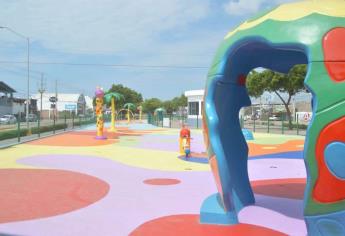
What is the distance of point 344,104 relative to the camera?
16.6ft

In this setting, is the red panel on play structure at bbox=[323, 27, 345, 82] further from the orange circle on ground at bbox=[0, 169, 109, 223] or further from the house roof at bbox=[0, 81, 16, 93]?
the house roof at bbox=[0, 81, 16, 93]

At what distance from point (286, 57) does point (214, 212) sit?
11.0 ft

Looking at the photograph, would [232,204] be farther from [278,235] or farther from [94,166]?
[94,166]

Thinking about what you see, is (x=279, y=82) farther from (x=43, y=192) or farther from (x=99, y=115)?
(x=43, y=192)

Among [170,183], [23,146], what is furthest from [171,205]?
[23,146]

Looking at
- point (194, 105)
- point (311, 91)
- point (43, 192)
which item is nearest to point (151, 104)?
point (194, 105)

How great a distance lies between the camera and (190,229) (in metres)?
6.86

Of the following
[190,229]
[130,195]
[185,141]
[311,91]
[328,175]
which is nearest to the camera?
[328,175]

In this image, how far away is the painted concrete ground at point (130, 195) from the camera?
702cm

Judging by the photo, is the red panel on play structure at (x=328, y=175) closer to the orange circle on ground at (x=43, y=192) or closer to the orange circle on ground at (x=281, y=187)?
the orange circle on ground at (x=281, y=187)

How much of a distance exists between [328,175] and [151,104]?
120300 mm

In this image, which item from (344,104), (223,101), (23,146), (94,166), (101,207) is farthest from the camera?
(23,146)

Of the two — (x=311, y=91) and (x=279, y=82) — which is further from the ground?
(x=279, y=82)

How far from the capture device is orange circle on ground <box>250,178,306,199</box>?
9.49m
